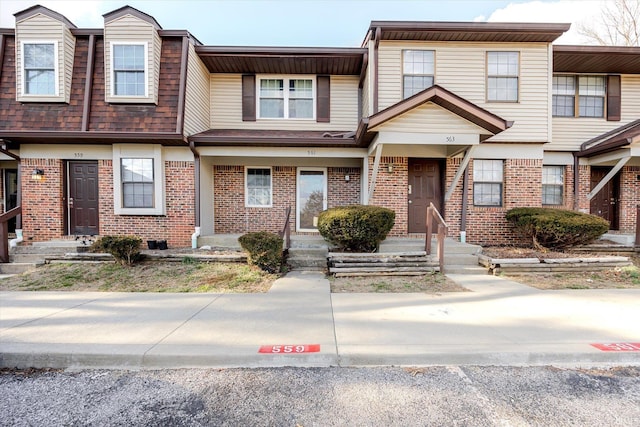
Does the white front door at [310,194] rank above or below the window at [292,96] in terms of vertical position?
below

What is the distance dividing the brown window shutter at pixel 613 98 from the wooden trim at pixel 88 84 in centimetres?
1562

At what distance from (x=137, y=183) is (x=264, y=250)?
Answer: 4773mm

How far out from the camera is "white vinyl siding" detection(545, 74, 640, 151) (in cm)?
976

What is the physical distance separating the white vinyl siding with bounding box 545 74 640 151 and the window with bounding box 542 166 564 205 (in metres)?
0.67

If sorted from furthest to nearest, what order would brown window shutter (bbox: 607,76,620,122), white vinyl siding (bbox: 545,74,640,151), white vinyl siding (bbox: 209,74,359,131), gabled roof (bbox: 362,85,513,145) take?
white vinyl siding (bbox: 209,74,359,131), brown window shutter (bbox: 607,76,620,122), white vinyl siding (bbox: 545,74,640,151), gabled roof (bbox: 362,85,513,145)

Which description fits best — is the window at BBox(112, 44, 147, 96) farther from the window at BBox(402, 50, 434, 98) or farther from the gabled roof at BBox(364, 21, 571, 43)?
the window at BBox(402, 50, 434, 98)

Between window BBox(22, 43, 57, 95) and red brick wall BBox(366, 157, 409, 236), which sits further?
red brick wall BBox(366, 157, 409, 236)

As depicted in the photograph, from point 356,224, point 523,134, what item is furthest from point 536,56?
point 356,224

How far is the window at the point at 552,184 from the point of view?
9.89 meters

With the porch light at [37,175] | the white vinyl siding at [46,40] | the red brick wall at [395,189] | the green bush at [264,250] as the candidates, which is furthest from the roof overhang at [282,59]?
the green bush at [264,250]

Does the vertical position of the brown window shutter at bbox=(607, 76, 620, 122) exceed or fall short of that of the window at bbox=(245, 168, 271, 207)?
it exceeds it

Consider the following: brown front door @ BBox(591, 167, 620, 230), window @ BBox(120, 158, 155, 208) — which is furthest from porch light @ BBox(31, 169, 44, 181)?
brown front door @ BBox(591, 167, 620, 230)

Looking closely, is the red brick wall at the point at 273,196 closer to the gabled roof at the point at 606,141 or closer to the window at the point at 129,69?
the window at the point at 129,69

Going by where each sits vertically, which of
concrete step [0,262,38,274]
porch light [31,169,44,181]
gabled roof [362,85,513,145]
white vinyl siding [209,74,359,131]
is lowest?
concrete step [0,262,38,274]
